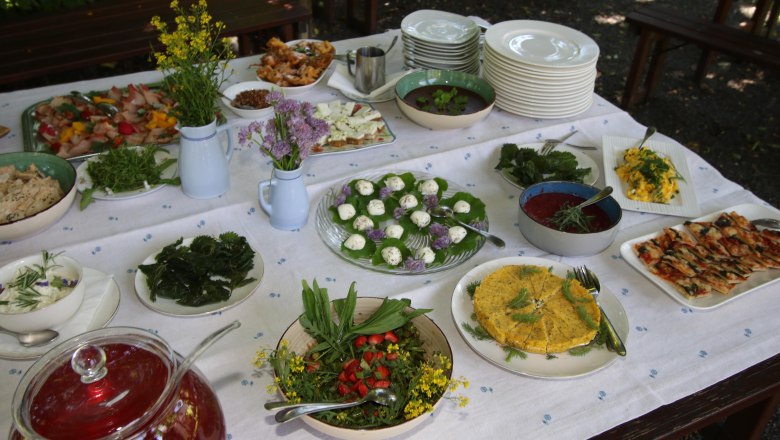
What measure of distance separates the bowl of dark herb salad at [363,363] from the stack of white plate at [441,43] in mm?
1320

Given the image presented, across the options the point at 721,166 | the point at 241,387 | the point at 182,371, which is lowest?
the point at 721,166

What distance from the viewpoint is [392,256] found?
1.47m

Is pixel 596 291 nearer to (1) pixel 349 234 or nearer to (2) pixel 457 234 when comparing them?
(2) pixel 457 234

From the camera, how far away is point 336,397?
3.59 feet

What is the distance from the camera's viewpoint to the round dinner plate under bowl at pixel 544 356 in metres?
1.21

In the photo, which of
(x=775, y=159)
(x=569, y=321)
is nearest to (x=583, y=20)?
(x=775, y=159)

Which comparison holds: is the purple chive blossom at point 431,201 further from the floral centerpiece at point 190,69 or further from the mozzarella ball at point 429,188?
the floral centerpiece at point 190,69

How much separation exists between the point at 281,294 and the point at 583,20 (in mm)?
5330

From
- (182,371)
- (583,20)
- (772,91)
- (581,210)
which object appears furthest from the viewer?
(583,20)

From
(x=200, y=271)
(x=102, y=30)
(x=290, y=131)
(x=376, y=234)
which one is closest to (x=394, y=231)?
(x=376, y=234)

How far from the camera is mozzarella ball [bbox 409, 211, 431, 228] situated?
1579 millimetres

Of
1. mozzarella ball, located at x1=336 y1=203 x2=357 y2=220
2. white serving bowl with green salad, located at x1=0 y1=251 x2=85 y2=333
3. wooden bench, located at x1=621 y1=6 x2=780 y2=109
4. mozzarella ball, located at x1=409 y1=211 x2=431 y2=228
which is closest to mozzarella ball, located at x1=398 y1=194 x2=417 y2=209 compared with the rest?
mozzarella ball, located at x1=409 y1=211 x2=431 y2=228

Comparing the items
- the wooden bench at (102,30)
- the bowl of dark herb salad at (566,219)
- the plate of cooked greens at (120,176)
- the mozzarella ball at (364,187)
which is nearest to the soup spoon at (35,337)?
the plate of cooked greens at (120,176)

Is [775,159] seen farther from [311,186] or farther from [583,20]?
[311,186]
